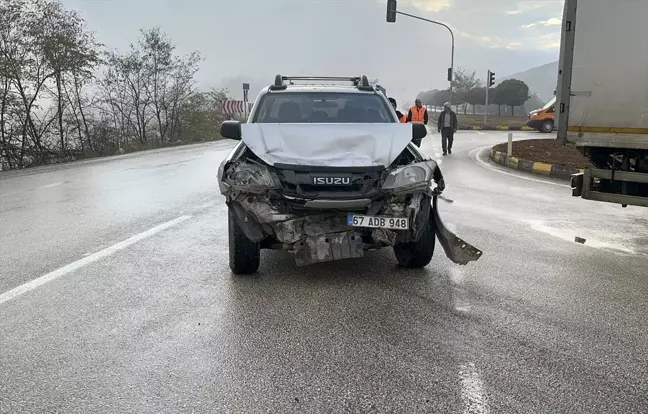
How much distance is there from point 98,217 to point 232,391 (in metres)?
5.72

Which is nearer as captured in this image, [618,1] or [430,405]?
[430,405]

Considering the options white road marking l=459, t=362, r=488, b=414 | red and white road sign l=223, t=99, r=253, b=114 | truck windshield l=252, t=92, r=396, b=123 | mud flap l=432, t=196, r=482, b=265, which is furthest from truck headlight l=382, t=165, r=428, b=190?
red and white road sign l=223, t=99, r=253, b=114

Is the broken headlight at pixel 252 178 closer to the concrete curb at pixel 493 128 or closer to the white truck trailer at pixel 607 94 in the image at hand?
the white truck trailer at pixel 607 94

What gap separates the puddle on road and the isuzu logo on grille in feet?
11.8

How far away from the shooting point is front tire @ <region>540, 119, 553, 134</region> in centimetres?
3134

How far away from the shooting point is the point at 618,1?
603 centimetres

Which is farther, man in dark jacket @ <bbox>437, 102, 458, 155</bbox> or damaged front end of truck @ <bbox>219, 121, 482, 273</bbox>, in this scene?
man in dark jacket @ <bbox>437, 102, 458, 155</bbox>

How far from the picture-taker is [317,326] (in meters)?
4.02

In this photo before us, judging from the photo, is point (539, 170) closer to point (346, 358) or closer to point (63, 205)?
point (63, 205)

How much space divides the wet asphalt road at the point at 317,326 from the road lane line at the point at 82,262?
0.13 ft

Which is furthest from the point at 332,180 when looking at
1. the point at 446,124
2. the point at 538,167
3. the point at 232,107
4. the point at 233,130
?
the point at 232,107

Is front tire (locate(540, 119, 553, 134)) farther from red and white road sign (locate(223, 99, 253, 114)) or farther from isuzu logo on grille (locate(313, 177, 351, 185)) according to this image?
isuzu logo on grille (locate(313, 177, 351, 185))

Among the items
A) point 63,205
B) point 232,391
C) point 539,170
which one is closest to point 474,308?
point 232,391

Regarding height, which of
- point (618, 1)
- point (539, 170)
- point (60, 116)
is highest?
point (618, 1)
